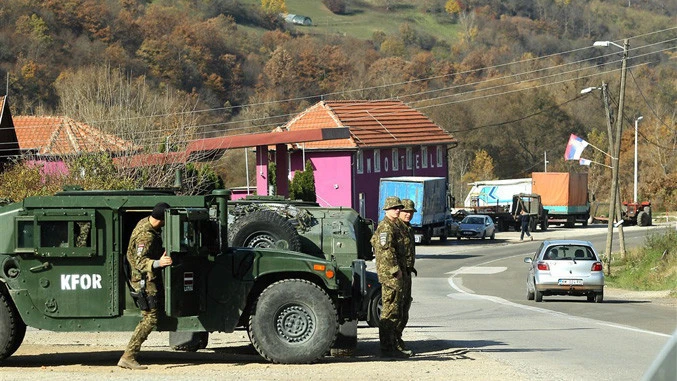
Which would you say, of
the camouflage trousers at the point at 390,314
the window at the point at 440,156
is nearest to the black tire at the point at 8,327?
the camouflage trousers at the point at 390,314

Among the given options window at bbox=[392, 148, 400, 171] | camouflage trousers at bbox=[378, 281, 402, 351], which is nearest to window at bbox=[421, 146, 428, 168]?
window at bbox=[392, 148, 400, 171]

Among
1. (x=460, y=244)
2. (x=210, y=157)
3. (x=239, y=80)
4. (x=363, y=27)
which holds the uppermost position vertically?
(x=363, y=27)

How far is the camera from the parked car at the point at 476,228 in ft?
213

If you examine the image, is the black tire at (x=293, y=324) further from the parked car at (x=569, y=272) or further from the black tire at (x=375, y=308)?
the parked car at (x=569, y=272)

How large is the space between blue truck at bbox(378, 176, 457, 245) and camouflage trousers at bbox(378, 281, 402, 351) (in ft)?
136

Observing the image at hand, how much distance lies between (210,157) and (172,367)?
38038 mm

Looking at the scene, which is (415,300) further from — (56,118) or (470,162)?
(470,162)

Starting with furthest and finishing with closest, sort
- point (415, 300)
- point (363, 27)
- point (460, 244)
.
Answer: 1. point (363, 27)
2. point (460, 244)
3. point (415, 300)

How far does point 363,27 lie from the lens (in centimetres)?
18675

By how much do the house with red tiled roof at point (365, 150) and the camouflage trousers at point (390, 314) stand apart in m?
54.6

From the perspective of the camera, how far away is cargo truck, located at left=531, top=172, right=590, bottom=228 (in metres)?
75.8

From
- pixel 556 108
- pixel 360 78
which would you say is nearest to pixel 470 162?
pixel 556 108

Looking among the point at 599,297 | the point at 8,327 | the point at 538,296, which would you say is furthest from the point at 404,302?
the point at 599,297

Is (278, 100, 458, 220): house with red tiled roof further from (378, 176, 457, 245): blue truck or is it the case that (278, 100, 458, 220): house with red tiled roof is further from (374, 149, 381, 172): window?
(378, 176, 457, 245): blue truck
